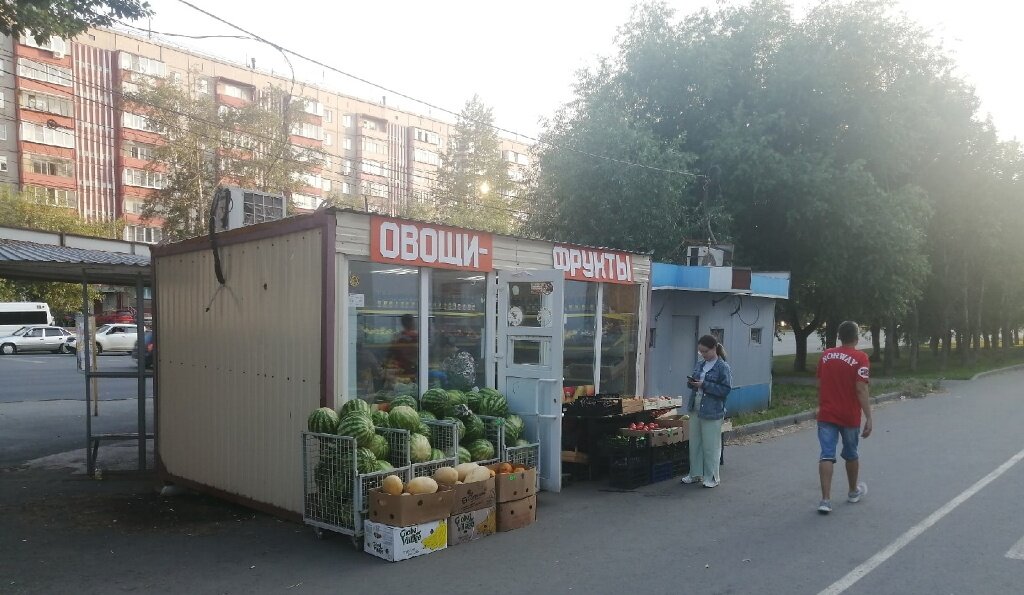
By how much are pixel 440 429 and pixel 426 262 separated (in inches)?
71.3

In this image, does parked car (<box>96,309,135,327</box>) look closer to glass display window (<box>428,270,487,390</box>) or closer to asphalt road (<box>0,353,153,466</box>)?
asphalt road (<box>0,353,153,466</box>)

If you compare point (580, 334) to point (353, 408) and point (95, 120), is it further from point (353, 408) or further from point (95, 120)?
point (95, 120)

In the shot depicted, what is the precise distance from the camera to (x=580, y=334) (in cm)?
1120

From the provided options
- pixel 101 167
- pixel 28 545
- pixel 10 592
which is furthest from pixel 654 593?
pixel 101 167

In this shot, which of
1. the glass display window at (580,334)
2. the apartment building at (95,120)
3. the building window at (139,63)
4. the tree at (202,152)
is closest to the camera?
A: the glass display window at (580,334)

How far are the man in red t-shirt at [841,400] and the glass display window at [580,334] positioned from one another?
13.4 ft

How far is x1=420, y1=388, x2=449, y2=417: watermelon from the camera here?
784 cm

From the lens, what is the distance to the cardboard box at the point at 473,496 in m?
→ 6.48

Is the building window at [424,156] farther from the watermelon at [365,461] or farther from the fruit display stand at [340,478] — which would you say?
the watermelon at [365,461]

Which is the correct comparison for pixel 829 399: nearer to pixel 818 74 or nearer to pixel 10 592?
pixel 10 592

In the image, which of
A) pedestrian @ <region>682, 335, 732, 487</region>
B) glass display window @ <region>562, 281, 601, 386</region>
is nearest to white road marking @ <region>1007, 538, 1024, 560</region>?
pedestrian @ <region>682, 335, 732, 487</region>

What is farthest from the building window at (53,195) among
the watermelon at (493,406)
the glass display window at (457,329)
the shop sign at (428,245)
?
the watermelon at (493,406)

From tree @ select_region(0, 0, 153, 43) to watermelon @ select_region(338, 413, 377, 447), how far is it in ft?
21.5

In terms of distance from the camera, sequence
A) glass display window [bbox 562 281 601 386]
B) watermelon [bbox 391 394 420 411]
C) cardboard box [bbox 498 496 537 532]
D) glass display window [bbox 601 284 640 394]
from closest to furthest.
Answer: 1. cardboard box [bbox 498 496 537 532]
2. watermelon [bbox 391 394 420 411]
3. glass display window [bbox 562 281 601 386]
4. glass display window [bbox 601 284 640 394]
